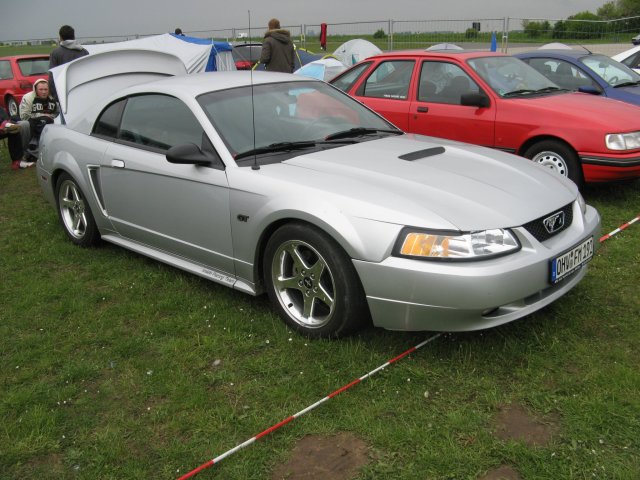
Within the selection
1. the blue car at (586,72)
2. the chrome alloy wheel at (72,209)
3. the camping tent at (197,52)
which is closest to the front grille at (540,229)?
the chrome alloy wheel at (72,209)

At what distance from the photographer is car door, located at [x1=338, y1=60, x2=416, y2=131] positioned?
6.86m

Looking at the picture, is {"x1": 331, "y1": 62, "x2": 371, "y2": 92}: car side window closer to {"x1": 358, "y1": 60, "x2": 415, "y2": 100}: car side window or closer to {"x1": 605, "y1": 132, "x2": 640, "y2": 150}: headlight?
{"x1": 358, "y1": 60, "x2": 415, "y2": 100}: car side window

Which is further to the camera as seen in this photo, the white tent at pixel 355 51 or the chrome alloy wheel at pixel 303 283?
the white tent at pixel 355 51

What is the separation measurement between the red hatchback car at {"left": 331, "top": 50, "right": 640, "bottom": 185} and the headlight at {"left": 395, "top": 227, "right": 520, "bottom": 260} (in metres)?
3.28

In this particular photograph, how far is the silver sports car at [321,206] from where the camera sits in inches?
118

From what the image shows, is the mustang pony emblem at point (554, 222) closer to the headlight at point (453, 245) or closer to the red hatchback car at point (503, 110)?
the headlight at point (453, 245)

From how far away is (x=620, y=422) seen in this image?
2.68 m

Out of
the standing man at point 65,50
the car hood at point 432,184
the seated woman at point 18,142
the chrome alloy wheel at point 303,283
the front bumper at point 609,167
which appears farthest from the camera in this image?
the standing man at point 65,50

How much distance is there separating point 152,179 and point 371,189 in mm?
1671

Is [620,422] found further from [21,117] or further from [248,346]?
[21,117]

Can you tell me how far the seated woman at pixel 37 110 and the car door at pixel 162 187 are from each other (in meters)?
5.04

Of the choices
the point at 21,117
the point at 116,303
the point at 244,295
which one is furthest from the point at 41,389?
the point at 21,117

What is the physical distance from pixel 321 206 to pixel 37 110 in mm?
7597

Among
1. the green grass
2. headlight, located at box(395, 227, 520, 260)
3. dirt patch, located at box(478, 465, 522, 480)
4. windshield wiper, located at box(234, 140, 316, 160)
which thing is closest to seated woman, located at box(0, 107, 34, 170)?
the green grass
